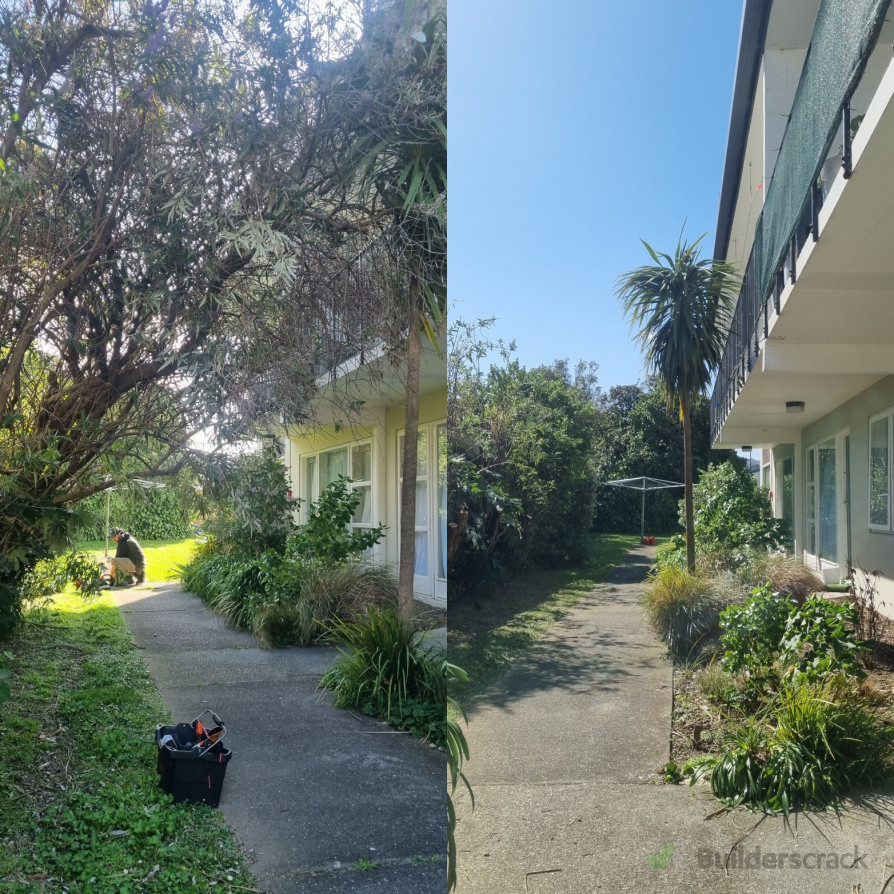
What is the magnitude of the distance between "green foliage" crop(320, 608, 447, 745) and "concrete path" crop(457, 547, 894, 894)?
5.33 feet

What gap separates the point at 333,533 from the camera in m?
5.18

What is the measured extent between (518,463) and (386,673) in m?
1.99

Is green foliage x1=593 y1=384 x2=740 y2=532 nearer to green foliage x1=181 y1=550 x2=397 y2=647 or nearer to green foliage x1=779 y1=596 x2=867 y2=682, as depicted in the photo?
green foliage x1=779 y1=596 x2=867 y2=682

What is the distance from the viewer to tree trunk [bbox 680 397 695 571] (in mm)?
1541

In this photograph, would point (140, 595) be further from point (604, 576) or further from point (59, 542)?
point (604, 576)

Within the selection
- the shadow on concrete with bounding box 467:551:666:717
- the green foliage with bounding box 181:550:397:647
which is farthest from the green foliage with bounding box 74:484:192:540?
the shadow on concrete with bounding box 467:551:666:717

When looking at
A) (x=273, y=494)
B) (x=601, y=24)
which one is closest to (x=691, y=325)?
(x=601, y=24)

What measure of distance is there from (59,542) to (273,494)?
102cm

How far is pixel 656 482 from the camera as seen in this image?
5.24ft

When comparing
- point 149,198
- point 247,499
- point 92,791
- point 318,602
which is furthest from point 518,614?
point 318,602

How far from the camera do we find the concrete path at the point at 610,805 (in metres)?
1.33

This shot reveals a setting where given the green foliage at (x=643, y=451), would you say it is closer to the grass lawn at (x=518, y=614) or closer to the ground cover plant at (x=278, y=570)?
the grass lawn at (x=518, y=614)

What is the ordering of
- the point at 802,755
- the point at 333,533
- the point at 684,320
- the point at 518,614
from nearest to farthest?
the point at 802,755 < the point at 684,320 < the point at 518,614 < the point at 333,533

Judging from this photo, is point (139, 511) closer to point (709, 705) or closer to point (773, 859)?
point (709, 705)
